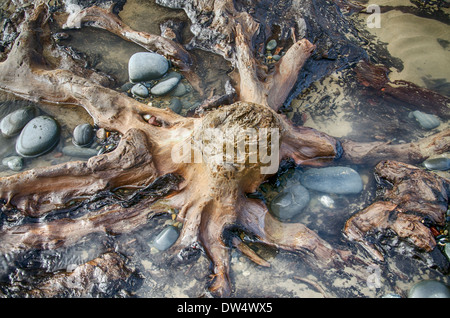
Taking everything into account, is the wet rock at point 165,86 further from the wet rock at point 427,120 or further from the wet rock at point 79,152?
the wet rock at point 427,120

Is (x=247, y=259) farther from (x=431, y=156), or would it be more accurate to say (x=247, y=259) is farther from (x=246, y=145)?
(x=431, y=156)

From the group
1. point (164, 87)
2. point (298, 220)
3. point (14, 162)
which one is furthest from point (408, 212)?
point (14, 162)

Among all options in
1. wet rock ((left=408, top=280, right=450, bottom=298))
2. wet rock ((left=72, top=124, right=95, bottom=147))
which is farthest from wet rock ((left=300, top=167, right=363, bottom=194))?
wet rock ((left=72, top=124, right=95, bottom=147))

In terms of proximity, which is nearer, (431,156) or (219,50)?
(431,156)

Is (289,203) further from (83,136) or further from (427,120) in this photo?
(83,136)

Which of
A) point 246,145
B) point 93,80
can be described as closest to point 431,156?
point 246,145

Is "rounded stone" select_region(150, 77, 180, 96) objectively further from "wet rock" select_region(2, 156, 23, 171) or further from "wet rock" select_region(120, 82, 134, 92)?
"wet rock" select_region(2, 156, 23, 171)
